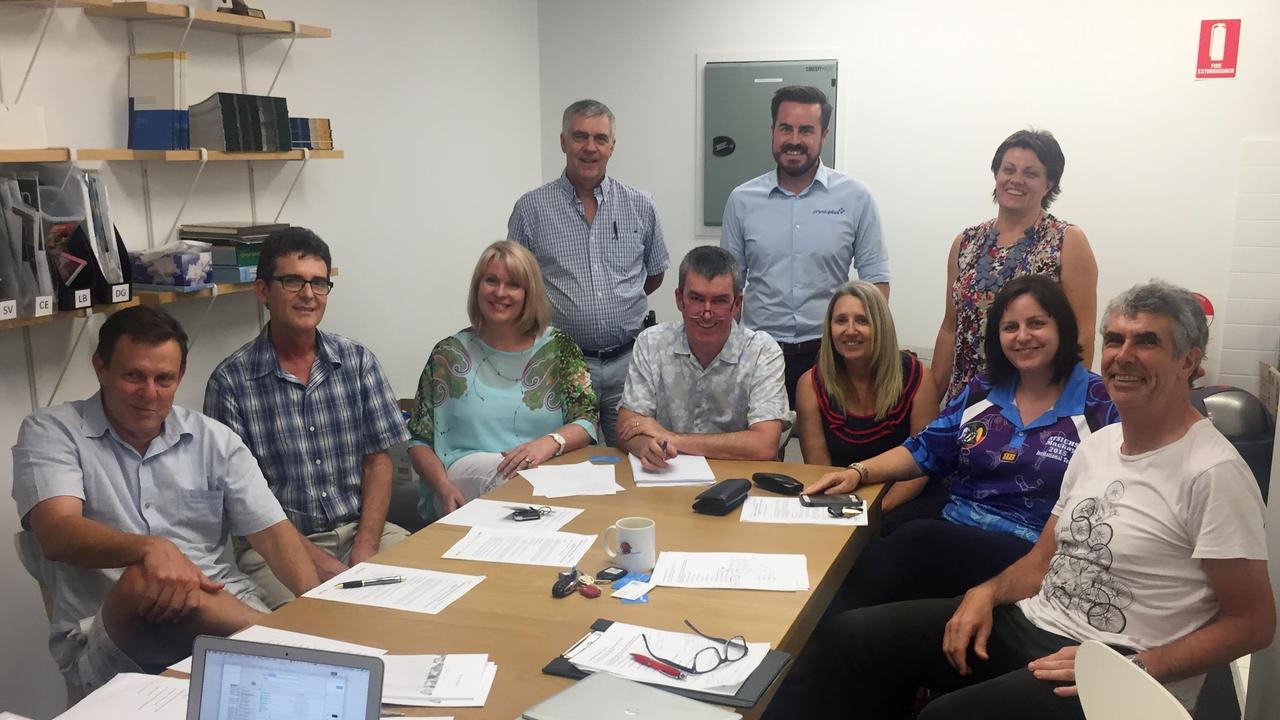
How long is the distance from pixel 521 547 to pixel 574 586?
293mm

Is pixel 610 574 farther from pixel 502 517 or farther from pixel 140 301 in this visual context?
pixel 140 301

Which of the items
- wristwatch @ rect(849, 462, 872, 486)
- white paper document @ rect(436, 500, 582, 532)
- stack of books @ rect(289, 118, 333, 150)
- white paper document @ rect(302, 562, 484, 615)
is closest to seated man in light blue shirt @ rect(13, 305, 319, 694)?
white paper document @ rect(302, 562, 484, 615)

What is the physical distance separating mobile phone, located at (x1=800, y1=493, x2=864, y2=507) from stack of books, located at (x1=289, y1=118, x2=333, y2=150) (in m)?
2.36

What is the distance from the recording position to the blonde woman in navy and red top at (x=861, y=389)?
3146 millimetres

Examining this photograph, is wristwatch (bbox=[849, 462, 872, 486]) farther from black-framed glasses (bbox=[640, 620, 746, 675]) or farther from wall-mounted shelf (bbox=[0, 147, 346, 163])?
wall-mounted shelf (bbox=[0, 147, 346, 163])

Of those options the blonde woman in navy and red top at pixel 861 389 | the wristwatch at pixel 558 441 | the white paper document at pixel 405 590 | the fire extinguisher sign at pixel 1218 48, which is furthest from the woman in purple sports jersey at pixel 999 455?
the fire extinguisher sign at pixel 1218 48

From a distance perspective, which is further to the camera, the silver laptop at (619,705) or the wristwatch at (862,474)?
the wristwatch at (862,474)

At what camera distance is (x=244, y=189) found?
3.75 metres

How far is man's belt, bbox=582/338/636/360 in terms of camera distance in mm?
Answer: 4035

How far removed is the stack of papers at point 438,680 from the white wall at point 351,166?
73.0 inches

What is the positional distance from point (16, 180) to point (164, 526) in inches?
41.4

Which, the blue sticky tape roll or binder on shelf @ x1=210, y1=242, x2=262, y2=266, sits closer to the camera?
the blue sticky tape roll

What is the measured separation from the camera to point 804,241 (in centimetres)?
394

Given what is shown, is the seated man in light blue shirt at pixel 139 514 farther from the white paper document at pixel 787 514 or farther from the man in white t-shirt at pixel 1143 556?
the man in white t-shirt at pixel 1143 556
